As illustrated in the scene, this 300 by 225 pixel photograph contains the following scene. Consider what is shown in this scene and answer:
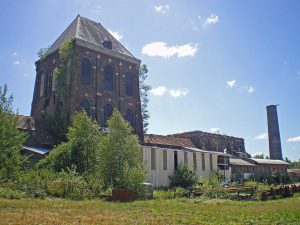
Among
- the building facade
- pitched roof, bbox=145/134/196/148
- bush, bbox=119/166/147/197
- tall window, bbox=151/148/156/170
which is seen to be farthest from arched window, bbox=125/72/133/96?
bush, bbox=119/166/147/197

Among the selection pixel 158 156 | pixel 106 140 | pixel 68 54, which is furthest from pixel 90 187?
pixel 68 54

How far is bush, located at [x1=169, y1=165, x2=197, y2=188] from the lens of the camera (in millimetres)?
33312

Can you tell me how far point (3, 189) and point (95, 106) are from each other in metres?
22.2

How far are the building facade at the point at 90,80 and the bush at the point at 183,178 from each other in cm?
1008

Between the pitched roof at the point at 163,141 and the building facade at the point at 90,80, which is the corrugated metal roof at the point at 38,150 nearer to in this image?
the building facade at the point at 90,80

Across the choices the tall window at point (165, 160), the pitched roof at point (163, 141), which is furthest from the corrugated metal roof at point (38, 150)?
the pitched roof at point (163, 141)

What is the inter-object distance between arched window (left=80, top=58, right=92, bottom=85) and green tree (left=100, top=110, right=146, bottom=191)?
52.6 ft

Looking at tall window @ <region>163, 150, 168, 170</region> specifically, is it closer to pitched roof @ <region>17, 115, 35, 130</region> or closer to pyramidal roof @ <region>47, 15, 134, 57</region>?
pitched roof @ <region>17, 115, 35, 130</region>

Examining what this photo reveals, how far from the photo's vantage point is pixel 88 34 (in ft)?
138

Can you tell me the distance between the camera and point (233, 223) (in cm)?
1017

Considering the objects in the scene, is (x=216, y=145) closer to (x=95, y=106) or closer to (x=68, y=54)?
(x=95, y=106)

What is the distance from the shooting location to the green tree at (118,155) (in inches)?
857

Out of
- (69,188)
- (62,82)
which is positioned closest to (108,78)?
(62,82)

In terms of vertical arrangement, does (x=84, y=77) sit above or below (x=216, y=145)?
above
